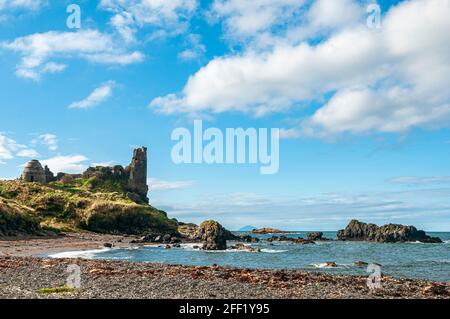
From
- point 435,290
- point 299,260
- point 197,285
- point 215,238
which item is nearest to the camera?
point 197,285

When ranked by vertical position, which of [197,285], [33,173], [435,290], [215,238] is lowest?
[435,290]

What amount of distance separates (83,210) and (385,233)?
4284 inches

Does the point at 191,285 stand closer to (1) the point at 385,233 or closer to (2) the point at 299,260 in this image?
(2) the point at 299,260

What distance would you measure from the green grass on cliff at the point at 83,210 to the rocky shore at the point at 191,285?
327 ft

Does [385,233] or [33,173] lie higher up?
[33,173]

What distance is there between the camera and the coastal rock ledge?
6388 inches

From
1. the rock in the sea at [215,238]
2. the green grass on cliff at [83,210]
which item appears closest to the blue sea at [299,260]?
the rock in the sea at [215,238]

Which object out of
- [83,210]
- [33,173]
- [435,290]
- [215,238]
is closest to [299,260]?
[215,238]

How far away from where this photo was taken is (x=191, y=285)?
32625mm

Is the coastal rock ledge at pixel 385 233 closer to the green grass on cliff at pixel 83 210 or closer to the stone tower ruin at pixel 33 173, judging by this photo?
the green grass on cliff at pixel 83 210

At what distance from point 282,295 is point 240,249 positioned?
3172 inches

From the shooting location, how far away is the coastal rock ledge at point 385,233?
532 feet
